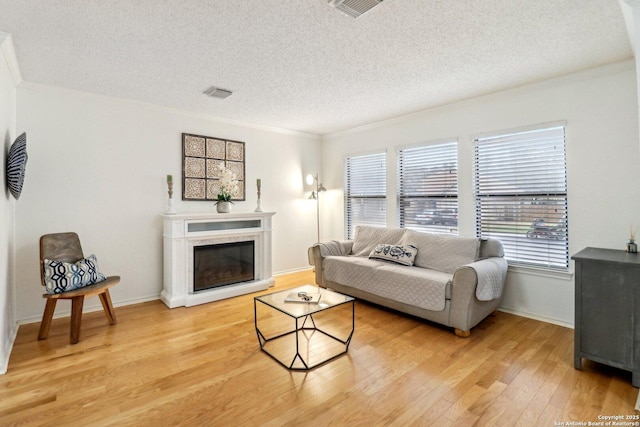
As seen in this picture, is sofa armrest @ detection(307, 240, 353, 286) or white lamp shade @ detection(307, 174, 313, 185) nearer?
sofa armrest @ detection(307, 240, 353, 286)

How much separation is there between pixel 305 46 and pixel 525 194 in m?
2.72

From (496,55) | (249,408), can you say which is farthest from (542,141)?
(249,408)

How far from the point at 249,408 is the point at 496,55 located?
328 cm

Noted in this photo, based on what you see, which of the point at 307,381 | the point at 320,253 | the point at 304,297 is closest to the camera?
the point at 307,381

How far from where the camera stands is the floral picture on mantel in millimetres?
4223

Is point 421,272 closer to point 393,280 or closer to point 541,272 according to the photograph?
point 393,280

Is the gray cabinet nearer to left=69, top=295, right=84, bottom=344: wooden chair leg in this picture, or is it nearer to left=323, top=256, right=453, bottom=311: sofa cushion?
left=323, top=256, right=453, bottom=311: sofa cushion

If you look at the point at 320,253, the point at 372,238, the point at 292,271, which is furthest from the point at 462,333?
the point at 292,271

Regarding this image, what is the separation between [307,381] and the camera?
218cm

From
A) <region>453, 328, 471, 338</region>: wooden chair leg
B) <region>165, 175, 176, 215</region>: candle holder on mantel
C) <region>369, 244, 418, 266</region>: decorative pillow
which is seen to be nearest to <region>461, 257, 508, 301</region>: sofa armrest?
<region>453, 328, 471, 338</region>: wooden chair leg

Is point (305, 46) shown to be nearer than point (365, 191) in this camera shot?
Yes

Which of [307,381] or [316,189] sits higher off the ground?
[316,189]

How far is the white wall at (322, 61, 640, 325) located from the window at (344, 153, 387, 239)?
48.0 inches

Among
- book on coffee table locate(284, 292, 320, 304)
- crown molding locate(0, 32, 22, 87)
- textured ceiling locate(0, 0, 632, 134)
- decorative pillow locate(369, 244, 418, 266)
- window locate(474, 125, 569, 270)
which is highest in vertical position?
textured ceiling locate(0, 0, 632, 134)
